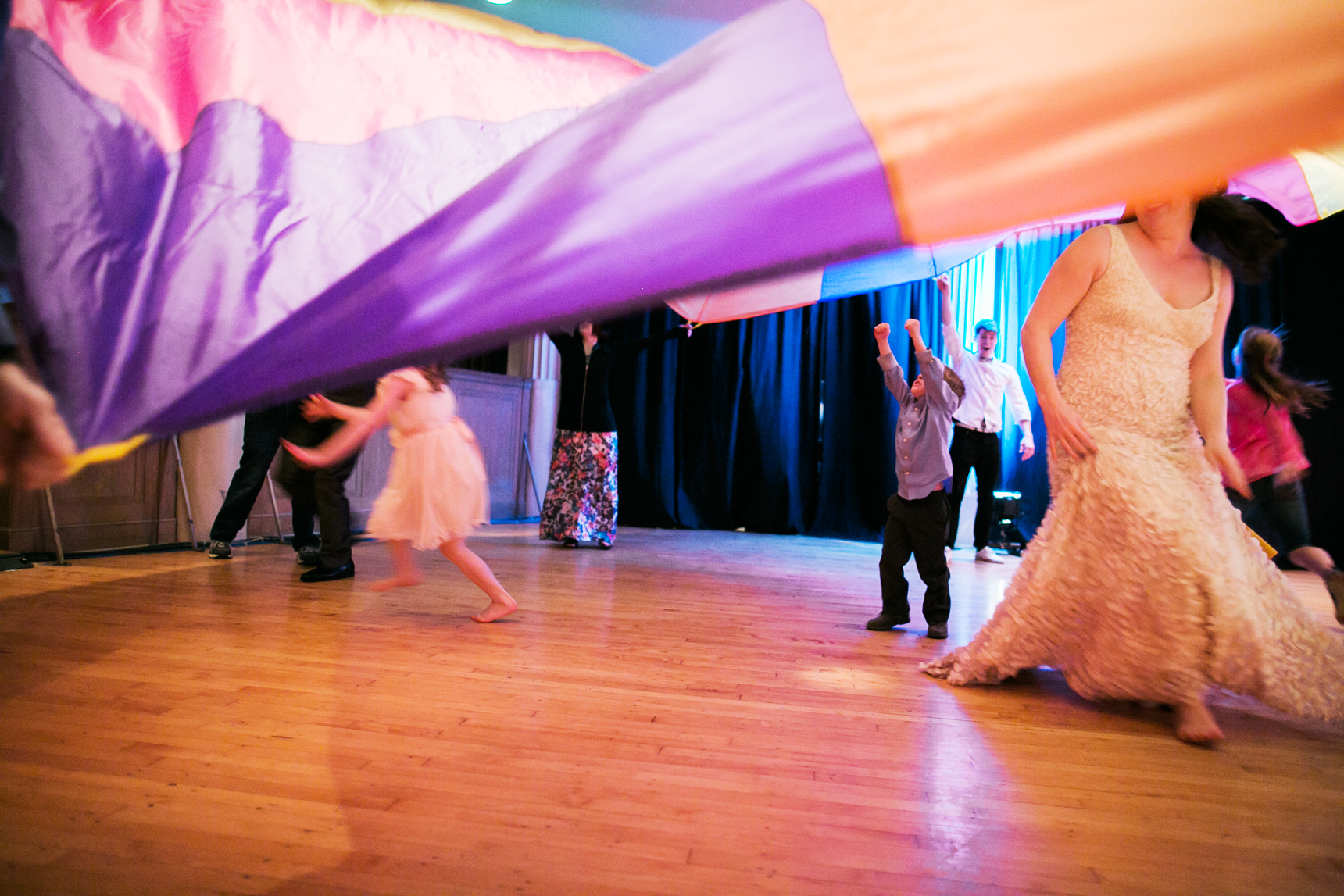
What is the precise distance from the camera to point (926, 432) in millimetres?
3027

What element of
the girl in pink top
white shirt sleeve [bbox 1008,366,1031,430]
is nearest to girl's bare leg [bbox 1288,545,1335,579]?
the girl in pink top

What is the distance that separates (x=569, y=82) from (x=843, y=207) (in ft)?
1.32

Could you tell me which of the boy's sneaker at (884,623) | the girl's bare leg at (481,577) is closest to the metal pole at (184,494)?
the girl's bare leg at (481,577)

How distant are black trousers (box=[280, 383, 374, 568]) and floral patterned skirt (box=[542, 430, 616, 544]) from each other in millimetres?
1750

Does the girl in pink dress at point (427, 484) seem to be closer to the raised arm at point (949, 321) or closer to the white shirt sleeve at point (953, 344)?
the raised arm at point (949, 321)

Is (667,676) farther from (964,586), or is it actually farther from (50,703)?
(964,586)

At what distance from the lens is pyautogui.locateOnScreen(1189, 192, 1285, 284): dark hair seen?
1.95m

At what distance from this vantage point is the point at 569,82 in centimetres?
90

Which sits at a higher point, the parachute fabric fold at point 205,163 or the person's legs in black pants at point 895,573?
the parachute fabric fold at point 205,163

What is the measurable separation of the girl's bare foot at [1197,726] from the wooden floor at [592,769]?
0.06m

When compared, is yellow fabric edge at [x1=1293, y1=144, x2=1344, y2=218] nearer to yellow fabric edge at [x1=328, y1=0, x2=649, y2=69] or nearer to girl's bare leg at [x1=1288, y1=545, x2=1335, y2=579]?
yellow fabric edge at [x1=328, y1=0, x2=649, y2=69]

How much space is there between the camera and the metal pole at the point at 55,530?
12.5ft

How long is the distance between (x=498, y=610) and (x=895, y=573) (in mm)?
1534

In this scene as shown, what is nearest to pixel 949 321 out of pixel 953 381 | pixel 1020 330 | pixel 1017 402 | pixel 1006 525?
pixel 953 381
